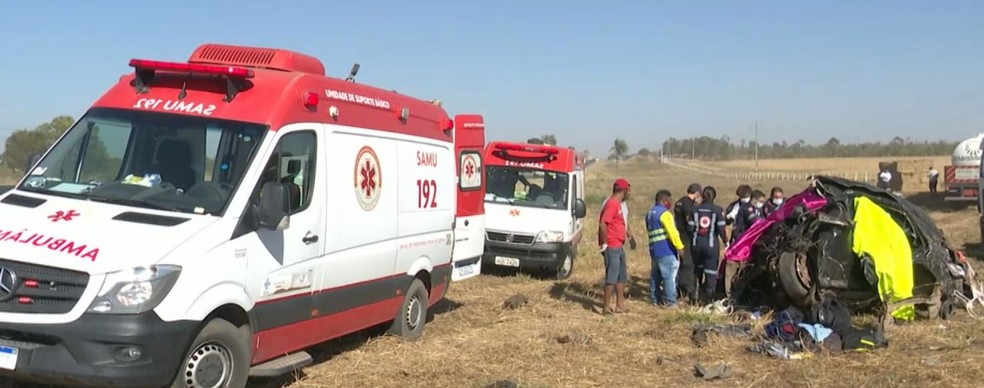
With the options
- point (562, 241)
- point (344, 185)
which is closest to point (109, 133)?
point (344, 185)

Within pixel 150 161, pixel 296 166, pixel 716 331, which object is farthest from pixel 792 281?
pixel 150 161

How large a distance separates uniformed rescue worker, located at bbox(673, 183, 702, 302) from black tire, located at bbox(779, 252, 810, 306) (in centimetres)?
167

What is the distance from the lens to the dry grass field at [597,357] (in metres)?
7.34

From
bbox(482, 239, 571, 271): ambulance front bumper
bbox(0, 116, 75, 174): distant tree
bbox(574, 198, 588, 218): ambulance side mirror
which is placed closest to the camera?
bbox(482, 239, 571, 271): ambulance front bumper

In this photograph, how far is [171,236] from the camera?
211 inches

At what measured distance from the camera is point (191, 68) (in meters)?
6.39

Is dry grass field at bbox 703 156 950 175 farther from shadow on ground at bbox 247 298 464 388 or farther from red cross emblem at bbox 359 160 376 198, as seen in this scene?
red cross emblem at bbox 359 160 376 198

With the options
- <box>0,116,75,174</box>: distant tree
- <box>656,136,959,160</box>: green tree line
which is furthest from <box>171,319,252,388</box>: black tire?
<box>656,136,959,160</box>: green tree line

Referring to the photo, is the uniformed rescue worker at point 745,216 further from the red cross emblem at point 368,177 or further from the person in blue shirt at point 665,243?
the red cross emblem at point 368,177

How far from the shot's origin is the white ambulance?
14391 millimetres

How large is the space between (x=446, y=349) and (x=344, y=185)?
2.24m

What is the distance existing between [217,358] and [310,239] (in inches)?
47.9

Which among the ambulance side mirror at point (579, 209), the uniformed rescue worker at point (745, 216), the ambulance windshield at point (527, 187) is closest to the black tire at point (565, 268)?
the ambulance side mirror at point (579, 209)

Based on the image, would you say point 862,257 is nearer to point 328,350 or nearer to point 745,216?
point 745,216
